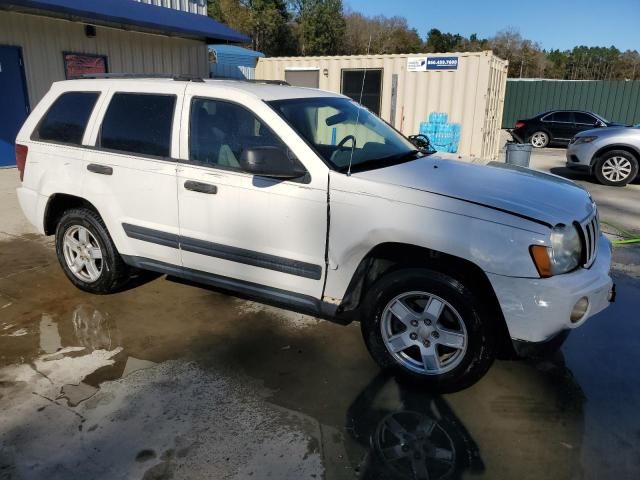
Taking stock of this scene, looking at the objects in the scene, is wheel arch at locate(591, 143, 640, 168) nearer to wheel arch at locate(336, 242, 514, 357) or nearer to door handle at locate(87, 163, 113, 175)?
wheel arch at locate(336, 242, 514, 357)

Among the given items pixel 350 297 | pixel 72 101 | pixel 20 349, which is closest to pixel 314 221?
pixel 350 297

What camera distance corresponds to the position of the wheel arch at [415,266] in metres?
2.98

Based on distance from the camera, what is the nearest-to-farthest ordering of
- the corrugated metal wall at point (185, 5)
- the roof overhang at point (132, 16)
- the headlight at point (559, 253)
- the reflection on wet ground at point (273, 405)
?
the reflection on wet ground at point (273, 405)
the headlight at point (559, 253)
the roof overhang at point (132, 16)
the corrugated metal wall at point (185, 5)

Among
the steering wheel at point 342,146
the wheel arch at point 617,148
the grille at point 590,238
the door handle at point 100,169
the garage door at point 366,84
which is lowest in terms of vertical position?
the wheel arch at point 617,148

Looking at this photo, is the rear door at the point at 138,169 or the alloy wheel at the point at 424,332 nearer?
the alloy wheel at the point at 424,332

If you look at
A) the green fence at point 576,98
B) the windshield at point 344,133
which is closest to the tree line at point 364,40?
the green fence at point 576,98

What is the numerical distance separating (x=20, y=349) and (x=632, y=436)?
3.95 metres

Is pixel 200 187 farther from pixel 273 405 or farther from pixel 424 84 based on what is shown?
pixel 424 84

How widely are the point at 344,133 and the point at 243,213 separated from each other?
117cm

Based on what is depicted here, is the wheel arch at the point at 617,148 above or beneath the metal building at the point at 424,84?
beneath

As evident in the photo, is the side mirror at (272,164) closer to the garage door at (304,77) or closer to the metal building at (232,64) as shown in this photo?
the garage door at (304,77)

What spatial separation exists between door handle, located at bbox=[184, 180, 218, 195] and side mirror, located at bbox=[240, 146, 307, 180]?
14.4 inches

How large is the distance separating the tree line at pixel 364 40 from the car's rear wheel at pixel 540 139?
13.1 meters

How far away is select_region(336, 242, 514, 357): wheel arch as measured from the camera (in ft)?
9.77
